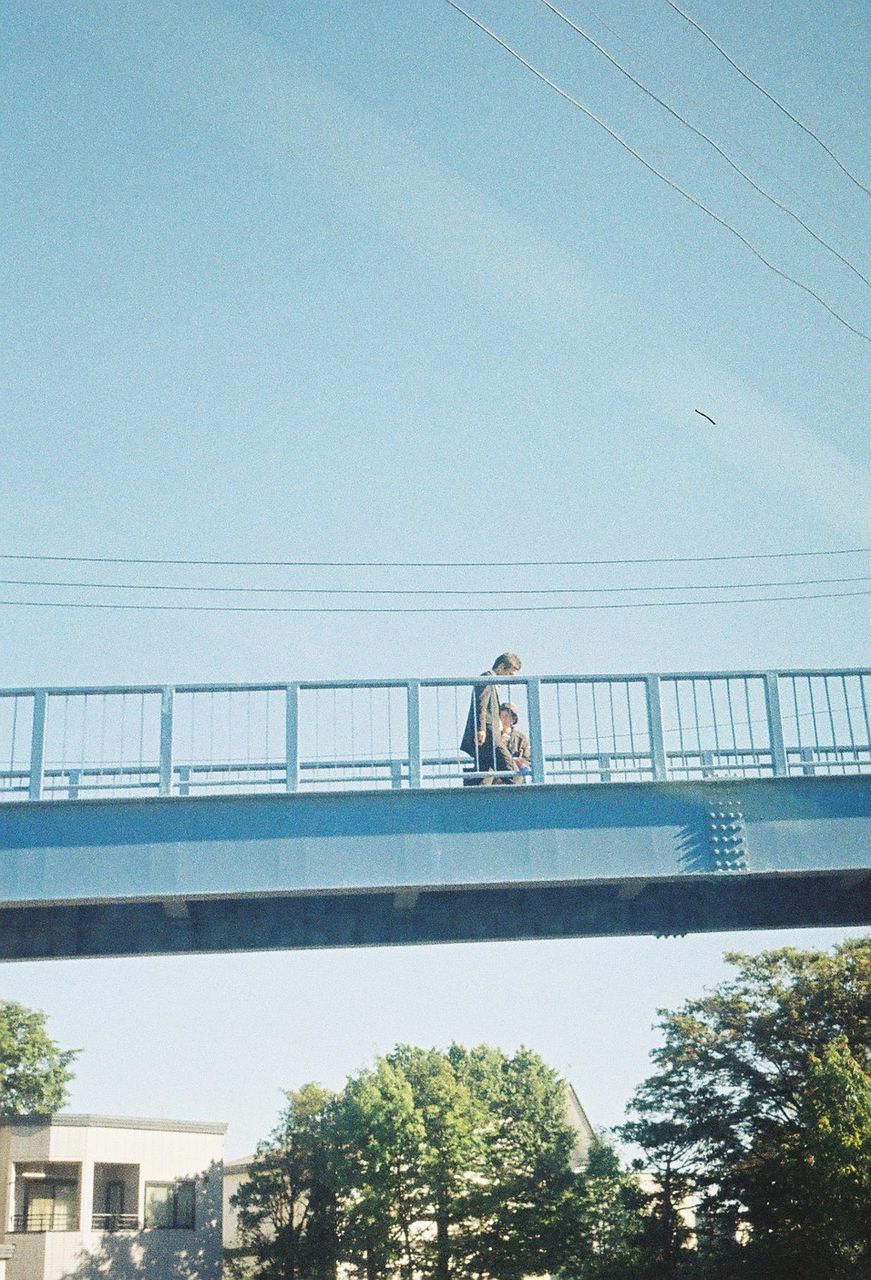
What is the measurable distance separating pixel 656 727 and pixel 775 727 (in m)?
1.36

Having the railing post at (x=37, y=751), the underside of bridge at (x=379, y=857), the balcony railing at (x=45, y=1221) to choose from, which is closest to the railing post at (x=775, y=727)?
the underside of bridge at (x=379, y=857)

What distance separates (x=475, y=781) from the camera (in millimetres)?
17203

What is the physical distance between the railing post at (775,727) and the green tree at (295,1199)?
119 ft

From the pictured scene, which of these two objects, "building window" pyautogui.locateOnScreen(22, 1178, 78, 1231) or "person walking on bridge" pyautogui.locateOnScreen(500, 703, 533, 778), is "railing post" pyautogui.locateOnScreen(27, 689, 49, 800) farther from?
"building window" pyautogui.locateOnScreen(22, 1178, 78, 1231)

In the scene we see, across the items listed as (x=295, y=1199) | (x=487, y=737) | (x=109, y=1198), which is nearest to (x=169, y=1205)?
(x=109, y=1198)

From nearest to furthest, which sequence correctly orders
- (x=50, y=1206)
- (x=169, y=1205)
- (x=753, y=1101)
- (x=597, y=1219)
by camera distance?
(x=753, y=1101), (x=50, y=1206), (x=597, y=1219), (x=169, y=1205)

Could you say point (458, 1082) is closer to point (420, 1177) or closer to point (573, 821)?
point (420, 1177)

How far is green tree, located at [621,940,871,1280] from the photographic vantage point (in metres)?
36.1

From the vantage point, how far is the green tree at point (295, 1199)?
1909 inches

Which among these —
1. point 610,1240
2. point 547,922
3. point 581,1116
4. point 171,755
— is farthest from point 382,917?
point 581,1116

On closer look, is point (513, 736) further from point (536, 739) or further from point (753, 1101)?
point (753, 1101)

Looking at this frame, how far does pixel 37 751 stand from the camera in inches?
641

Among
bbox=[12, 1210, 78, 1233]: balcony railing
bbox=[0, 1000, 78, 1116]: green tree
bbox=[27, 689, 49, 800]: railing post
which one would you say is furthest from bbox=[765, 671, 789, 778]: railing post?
bbox=[0, 1000, 78, 1116]: green tree

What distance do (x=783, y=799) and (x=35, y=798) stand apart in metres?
8.11
